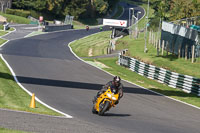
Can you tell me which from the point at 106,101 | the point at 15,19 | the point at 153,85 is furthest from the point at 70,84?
the point at 15,19

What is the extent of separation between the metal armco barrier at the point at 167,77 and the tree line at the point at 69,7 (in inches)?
2718

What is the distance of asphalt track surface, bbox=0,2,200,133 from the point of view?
13125mm

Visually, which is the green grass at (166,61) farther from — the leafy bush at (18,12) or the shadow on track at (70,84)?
the leafy bush at (18,12)

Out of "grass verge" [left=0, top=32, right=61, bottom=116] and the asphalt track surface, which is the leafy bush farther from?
"grass verge" [left=0, top=32, right=61, bottom=116]

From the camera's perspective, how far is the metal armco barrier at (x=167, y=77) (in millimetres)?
28844

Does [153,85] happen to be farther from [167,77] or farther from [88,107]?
[88,107]

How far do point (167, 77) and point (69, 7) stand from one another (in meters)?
83.1

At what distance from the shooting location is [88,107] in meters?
18.4

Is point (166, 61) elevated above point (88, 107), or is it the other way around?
point (88, 107)

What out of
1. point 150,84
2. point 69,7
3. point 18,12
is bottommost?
point 18,12

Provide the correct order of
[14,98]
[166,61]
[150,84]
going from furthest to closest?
[166,61] → [150,84] → [14,98]

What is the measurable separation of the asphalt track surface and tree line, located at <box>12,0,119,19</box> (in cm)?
7332

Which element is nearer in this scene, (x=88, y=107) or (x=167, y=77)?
(x=88, y=107)

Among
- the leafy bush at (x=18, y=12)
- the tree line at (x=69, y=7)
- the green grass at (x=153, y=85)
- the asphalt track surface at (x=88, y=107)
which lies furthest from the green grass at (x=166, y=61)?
the tree line at (x=69, y=7)
